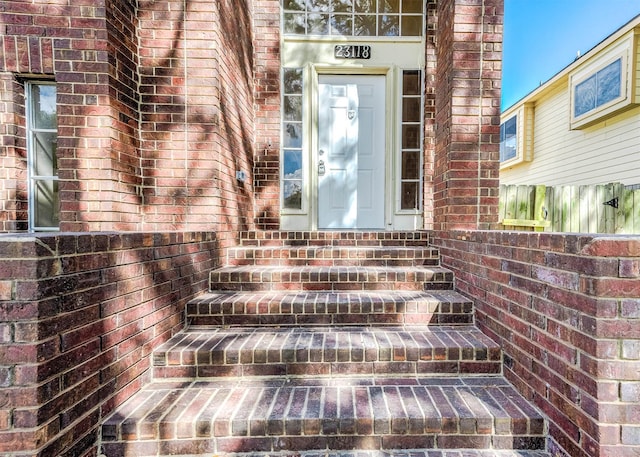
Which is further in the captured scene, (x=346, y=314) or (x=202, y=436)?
(x=346, y=314)

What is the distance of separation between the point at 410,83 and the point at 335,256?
94.5 inches

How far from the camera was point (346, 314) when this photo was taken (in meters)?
1.97

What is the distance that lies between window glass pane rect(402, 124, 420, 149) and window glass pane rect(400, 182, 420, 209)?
45 centimetres

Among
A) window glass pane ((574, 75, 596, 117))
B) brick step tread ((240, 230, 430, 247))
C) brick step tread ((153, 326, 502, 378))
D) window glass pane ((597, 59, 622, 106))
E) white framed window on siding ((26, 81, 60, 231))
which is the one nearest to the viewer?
brick step tread ((153, 326, 502, 378))

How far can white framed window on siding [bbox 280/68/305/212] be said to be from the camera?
3.63 metres

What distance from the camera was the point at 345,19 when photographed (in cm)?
360

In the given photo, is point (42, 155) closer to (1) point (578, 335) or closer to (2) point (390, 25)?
(1) point (578, 335)

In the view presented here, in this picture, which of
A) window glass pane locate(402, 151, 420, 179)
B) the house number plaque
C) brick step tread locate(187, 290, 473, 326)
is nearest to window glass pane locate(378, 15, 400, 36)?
the house number plaque

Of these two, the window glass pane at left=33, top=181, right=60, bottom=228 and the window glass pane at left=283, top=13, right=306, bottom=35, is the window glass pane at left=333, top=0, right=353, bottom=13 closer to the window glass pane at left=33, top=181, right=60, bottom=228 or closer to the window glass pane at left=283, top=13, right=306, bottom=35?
the window glass pane at left=283, top=13, right=306, bottom=35

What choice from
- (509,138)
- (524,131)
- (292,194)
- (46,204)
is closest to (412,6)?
(292,194)

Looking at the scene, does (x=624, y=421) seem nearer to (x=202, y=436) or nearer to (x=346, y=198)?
(x=202, y=436)

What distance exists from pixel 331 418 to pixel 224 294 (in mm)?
1211

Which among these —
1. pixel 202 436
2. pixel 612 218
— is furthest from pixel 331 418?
pixel 612 218

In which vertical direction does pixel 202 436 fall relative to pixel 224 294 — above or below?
below
